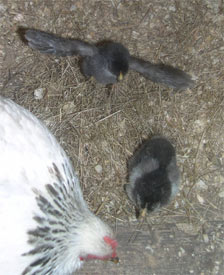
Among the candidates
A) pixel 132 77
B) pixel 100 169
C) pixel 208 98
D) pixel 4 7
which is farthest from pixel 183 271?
pixel 4 7

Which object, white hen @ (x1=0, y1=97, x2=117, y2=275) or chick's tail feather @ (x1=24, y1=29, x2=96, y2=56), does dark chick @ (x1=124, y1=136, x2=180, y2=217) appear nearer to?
Answer: white hen @ (x1=0, y1=97, x2=117, y2=275)

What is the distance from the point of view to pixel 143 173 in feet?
6.07

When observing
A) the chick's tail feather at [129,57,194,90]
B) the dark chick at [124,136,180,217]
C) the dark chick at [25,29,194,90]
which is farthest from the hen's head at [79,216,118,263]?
the chick's tail feather at [129,57,194,90]

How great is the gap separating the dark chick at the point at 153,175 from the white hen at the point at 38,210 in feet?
1.46

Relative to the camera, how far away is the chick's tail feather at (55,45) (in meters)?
1.89

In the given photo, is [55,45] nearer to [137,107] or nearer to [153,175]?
[137,107]

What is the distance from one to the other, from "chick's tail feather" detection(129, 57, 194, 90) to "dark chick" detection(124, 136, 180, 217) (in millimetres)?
376

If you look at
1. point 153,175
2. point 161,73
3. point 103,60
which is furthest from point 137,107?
point 153,175

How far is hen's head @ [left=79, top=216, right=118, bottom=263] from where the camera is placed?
4.36 ft

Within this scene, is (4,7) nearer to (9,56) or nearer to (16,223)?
(9,56)

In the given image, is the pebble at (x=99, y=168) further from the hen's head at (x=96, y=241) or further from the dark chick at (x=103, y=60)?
the hen's head at (x=96, y=241)

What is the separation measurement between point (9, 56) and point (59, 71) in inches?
14.5

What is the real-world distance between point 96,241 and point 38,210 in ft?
0.97

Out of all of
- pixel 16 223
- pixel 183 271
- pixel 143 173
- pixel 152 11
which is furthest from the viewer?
pixel 152 11
